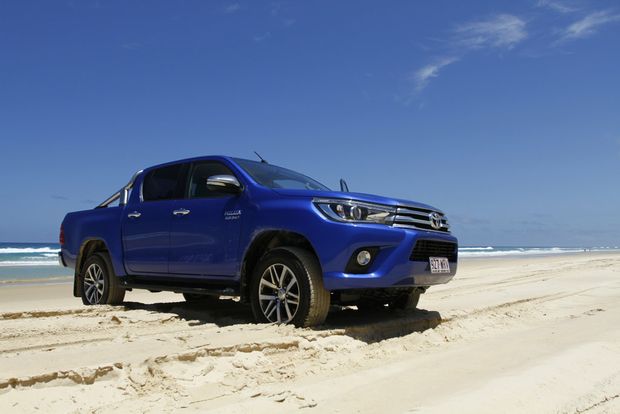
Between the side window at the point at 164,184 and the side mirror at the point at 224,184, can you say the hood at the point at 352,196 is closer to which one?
the side mirror at the point at 224,184

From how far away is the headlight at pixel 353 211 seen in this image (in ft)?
14.5

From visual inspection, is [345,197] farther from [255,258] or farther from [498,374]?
[498,374]

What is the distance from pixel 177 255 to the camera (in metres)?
5.64

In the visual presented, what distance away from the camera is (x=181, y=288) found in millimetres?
5559

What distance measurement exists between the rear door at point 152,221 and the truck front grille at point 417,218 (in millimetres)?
2515

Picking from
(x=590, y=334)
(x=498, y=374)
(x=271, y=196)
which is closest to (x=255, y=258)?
(x=271, y=196)

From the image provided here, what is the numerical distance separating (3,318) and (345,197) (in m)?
3.87

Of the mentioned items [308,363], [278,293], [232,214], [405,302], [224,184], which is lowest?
[308,363]

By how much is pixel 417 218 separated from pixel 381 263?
0.68m

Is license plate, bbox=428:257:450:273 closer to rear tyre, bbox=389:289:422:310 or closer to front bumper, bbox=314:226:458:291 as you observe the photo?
front bumper, bbox=314:226:458:291

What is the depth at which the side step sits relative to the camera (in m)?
5.09

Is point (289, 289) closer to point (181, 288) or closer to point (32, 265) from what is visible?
point (181, 288)

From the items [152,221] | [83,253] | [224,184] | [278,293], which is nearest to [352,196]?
[278,293]

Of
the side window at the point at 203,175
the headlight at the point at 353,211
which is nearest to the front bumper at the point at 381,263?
the headlight at the point at 353,211
